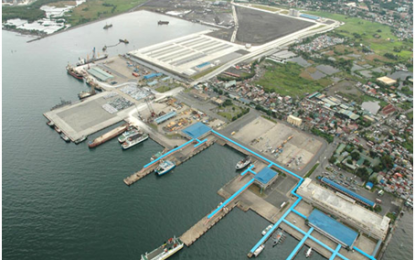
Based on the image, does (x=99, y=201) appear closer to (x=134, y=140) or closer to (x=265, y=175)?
(x=134, y=140)

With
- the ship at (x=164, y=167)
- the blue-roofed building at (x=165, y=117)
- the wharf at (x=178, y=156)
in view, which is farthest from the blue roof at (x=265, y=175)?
the blue-roofed building at (x=165, y=117)

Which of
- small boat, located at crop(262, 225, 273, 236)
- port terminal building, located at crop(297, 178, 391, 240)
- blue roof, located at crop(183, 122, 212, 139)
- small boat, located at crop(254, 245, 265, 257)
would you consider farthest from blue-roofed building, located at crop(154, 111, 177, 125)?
small boat, located at crop(254, 245, 265, 257)

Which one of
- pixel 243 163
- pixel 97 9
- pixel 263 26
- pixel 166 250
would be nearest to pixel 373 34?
pixel 263 26

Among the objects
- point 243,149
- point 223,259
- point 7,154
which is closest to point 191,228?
point 223,259

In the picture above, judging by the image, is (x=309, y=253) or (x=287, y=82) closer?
(x=309, y=253)

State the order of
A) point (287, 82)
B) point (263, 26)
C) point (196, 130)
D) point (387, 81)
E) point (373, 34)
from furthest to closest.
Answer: point (263, 26) < point (373, 34) < point (387, 81) < point (287, 82) < point (196, 130)

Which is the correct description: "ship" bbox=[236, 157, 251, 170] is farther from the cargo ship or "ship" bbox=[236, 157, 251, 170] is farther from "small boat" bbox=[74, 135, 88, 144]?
"small boat" bbox=[74, 135, 88, 144]
